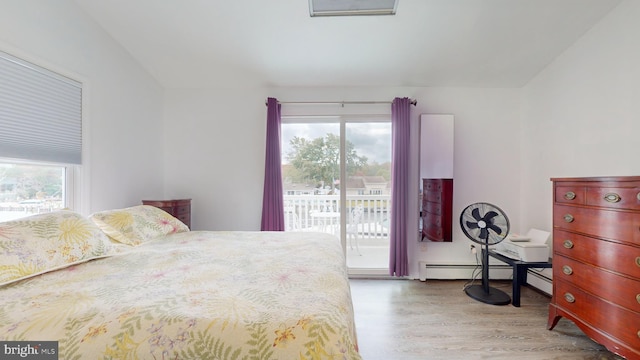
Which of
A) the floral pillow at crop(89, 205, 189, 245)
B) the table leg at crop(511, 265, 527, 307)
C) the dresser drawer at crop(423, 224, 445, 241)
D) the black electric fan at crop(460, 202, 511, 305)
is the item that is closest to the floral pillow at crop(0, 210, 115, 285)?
the floral pillow at crop(89, 205, 189, 245)

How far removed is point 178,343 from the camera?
0.75 meters

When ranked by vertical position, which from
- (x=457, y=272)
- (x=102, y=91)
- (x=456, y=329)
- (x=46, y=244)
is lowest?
(x=456, y=329)

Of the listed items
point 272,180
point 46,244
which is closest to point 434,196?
point 272,180

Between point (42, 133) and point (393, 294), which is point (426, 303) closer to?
point (393, 294)

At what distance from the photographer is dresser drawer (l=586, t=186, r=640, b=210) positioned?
1441 millimetres

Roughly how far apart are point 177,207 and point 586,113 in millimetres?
3962

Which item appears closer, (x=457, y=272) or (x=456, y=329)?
(x=456, y=329)

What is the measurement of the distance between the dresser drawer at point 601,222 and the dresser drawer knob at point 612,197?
0.22 ft

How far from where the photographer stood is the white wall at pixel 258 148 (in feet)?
9.89

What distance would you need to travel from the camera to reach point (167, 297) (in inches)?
37.2

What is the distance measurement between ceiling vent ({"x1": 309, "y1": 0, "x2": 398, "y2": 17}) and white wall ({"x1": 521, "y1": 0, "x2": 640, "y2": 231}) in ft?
5.74

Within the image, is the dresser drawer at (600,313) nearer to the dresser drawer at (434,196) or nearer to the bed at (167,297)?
the dresser drawer at (434,196)

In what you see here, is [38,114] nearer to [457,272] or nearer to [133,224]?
[133,224]

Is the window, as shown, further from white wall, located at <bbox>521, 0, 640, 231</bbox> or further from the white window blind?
white wall, located at <bbox>521, 0, 640, 231</bbox>
